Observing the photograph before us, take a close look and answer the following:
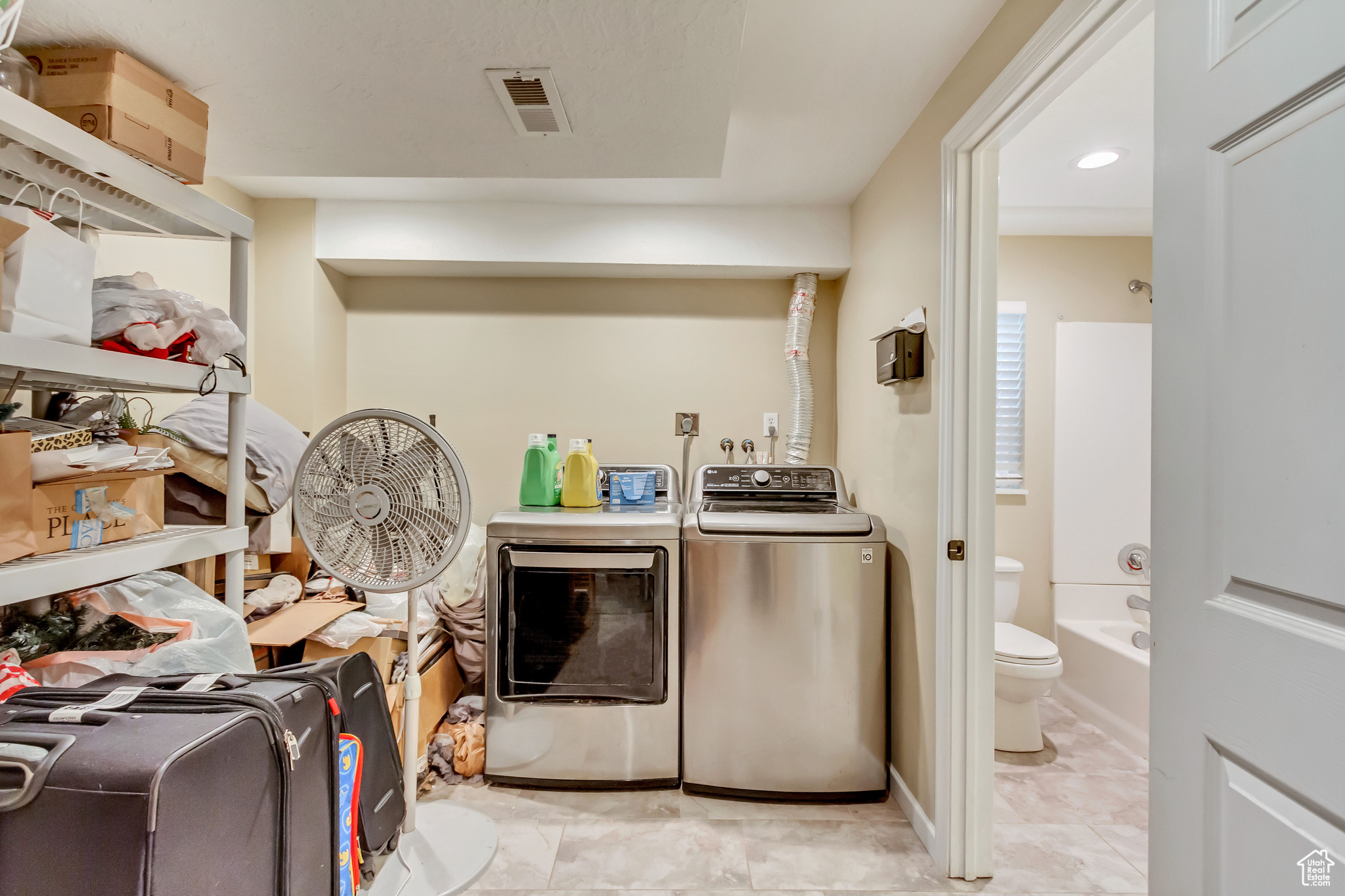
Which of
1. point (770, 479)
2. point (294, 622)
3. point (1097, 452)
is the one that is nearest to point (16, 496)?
point (294, 622)

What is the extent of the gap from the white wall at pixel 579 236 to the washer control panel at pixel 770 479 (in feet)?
2.96

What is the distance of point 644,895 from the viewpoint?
5.39ft

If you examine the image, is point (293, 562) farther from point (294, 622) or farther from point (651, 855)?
point (651, 855)

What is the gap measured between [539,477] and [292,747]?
1.57 m

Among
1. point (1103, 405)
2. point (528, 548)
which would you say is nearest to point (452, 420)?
point (528, 548)

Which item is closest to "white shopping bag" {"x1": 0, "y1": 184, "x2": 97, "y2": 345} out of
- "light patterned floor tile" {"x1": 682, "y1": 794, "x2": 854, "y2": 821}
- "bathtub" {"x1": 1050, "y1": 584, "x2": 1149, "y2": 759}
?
"light patterned floor tile" {"x1": 682, "y1": 794, "x2": 854, "y2": 821}

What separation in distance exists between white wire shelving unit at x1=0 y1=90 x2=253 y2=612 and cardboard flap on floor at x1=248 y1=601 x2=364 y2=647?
1.53ft

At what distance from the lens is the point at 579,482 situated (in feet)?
7.97

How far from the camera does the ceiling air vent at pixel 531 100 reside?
1293 mm

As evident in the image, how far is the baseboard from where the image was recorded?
184 centimetres

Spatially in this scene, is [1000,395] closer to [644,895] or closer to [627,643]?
[627,643]

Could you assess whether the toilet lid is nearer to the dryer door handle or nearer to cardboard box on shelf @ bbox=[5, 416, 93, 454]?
the dryer door handle

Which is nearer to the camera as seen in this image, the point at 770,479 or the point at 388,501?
the point at 388,501

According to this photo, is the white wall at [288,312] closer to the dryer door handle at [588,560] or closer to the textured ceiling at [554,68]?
the textured ceiling at [554,68]
